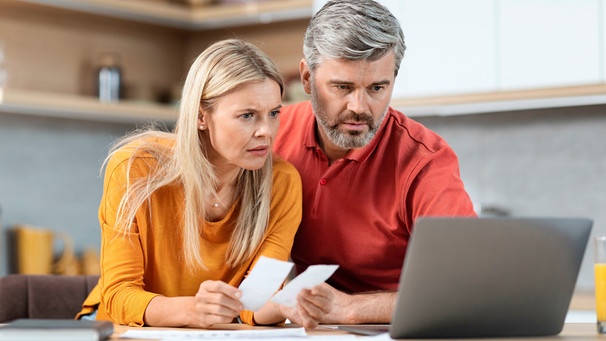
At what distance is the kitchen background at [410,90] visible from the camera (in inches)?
128

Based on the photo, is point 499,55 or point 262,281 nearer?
point 262,281

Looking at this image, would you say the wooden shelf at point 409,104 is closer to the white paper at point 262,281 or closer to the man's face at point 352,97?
the man's face at point 352,97

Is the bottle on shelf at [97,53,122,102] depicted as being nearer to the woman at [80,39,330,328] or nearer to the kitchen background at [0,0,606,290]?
the kitchen background at [0,0,606,290]

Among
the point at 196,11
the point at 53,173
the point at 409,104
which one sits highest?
the point at 196,11

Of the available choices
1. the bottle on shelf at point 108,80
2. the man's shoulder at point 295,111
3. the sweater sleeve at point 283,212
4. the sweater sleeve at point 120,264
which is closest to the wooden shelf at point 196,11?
the bottle on shelf at point 108,80

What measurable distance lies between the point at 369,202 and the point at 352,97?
0.88ft

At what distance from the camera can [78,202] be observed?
153 inches

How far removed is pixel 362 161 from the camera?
2.12m

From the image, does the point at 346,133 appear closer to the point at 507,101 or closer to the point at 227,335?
the point at 227,335

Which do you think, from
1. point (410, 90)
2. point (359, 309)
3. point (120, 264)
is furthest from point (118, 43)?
point (359, 309)

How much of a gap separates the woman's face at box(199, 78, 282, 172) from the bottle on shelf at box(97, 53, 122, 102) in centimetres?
196

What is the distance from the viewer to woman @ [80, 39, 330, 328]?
183 cm

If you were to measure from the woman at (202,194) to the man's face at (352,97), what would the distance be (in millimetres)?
121

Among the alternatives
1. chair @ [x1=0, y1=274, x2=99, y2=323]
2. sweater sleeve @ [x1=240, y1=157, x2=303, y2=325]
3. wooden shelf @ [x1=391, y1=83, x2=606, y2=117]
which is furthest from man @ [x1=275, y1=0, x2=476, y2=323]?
wooden shelf @ [x1=391, y1=83, x2=606, y2=117]
